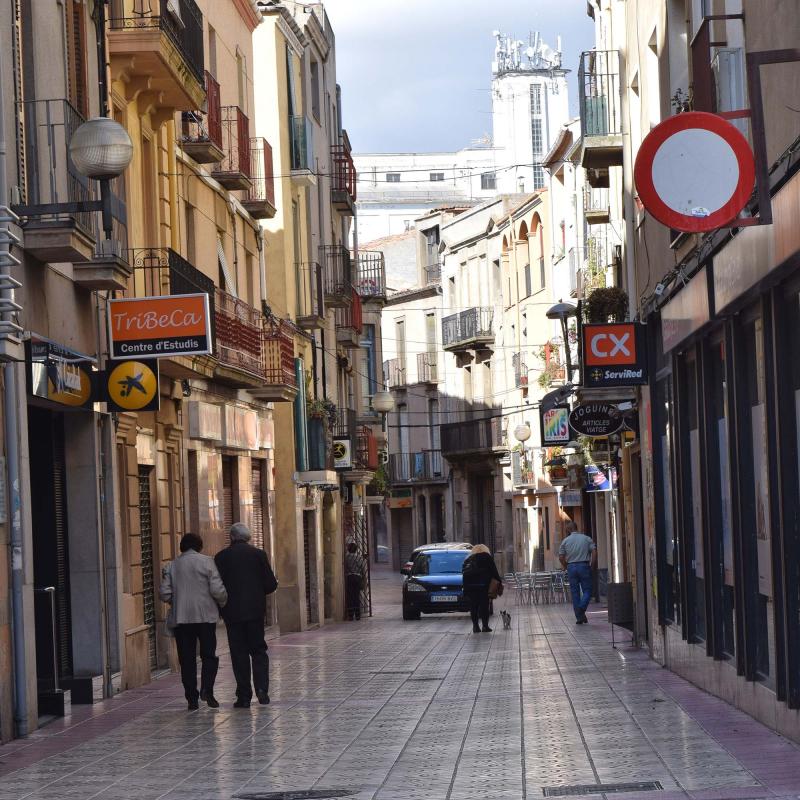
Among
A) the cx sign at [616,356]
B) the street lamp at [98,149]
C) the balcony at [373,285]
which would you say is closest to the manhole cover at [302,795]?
the street lamp at [98,149]

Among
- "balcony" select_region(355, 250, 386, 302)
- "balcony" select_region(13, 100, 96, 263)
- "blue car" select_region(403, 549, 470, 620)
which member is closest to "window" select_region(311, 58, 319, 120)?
"balcony" select_region(355, 250, 386, 302)

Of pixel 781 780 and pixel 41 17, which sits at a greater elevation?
pixel 41 17

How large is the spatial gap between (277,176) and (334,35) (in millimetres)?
11876

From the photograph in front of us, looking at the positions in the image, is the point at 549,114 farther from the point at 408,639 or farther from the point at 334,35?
the point at 408,639

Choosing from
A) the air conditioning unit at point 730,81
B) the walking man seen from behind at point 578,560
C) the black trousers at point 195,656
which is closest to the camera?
the air conditioning unit at point 730,81

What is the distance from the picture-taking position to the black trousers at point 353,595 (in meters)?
40.0

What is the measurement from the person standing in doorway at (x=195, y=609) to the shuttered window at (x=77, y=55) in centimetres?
478

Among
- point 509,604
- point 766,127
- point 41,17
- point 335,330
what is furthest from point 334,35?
point 766,127

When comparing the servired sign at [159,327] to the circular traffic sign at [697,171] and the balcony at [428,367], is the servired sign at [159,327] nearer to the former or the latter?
the circular traffic sign at [697,171]

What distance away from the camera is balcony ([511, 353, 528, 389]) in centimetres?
5728

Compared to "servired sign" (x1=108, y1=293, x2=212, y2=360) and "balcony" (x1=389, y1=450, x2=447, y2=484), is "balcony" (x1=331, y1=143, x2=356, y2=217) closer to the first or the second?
"balcony" (x1=389, y1=450, x2=447, y2=484)

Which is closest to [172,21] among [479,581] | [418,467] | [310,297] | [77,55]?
[77,55]

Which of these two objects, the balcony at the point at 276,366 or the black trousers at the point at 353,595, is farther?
the black trousers at the point at 353,595

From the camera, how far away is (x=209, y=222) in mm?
26422
